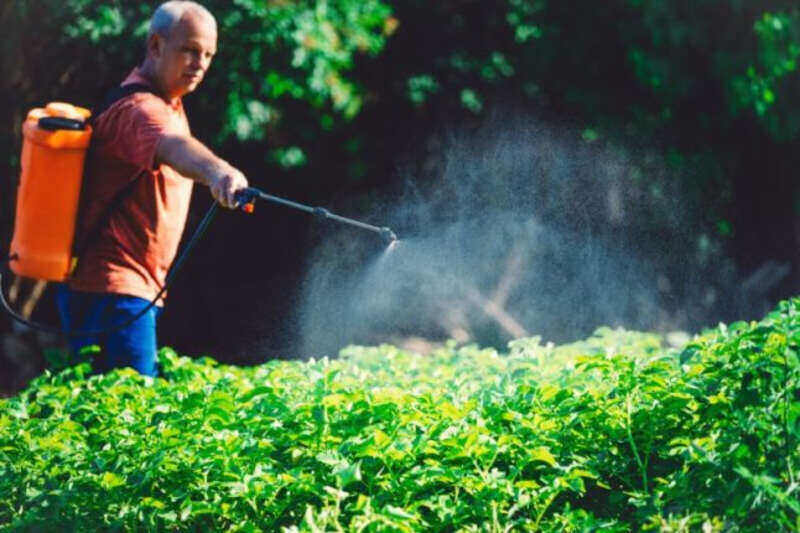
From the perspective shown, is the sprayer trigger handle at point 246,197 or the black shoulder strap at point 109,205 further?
the black shoulder strap at point 109,205

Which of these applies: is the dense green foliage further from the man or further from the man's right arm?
the man

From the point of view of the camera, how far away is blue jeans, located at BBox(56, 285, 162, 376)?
4.19 meters

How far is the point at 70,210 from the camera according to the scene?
4125mm

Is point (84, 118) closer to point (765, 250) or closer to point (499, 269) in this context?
point (499, 269)

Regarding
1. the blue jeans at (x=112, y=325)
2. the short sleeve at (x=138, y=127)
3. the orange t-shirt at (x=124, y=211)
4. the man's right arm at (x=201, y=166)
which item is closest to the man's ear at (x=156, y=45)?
the orange t-shirt at (x=124, y=211)

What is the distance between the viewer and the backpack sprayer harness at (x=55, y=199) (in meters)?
4.05

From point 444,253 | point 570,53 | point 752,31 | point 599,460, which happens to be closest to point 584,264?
point 444,253

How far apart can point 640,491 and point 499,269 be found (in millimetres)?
4152

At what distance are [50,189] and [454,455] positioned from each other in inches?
78.7

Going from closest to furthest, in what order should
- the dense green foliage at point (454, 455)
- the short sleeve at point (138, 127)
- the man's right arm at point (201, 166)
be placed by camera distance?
the dense green foliage at point (454, 455) → the man's right arm at point (201, 166) → the short sleeve at point (138, 127)

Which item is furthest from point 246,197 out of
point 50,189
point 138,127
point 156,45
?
point 156,45

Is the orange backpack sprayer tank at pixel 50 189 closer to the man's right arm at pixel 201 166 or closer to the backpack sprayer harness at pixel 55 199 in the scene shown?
the backpack sprayer harness at pixel 55 199

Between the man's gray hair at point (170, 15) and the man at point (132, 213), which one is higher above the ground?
the man's gray hair at point (170, 15)

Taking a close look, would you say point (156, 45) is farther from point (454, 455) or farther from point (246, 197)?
point (454, 455)
